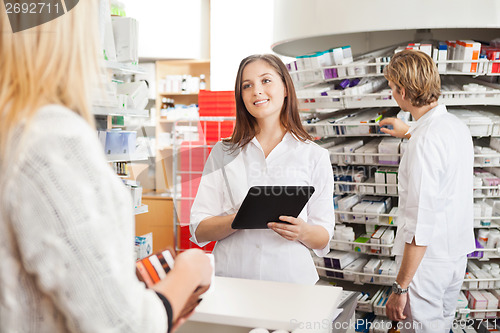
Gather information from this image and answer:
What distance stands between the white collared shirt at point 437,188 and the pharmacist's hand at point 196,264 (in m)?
1.28

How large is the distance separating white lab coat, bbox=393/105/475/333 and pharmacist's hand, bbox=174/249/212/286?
1279 millimetres

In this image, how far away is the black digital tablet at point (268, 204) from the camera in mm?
1567

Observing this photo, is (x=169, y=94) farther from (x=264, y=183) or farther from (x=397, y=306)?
(x=397, y=306)

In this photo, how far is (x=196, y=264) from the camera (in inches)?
34.2

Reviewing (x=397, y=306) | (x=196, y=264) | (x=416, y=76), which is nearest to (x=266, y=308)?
(x=196, y=264)

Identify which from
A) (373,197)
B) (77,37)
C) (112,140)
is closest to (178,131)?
(112,140)

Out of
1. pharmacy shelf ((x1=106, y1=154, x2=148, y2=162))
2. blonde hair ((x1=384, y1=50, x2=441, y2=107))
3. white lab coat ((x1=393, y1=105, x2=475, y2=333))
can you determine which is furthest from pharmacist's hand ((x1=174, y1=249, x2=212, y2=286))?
pharmacy shelf ((x1=106, y1=154, x2=148, y2=162))

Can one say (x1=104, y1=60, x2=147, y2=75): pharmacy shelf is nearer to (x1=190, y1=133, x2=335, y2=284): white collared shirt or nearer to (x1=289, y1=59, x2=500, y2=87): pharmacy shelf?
(x1=289, y1=59, x2=500, y2=87): pharmacy shelf

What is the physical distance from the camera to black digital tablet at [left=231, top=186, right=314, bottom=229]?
157cm

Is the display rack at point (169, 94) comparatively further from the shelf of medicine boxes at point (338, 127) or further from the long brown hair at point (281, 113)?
the long brown hair at point (281, 113)

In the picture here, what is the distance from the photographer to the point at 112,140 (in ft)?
10.0

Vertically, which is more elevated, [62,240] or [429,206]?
[62,240]

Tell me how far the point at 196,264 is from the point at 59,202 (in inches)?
12.6

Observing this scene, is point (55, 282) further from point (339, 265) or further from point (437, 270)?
point (339, 265)
